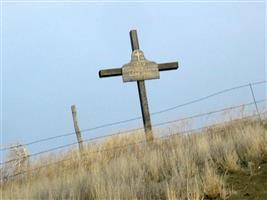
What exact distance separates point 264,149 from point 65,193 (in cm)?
299

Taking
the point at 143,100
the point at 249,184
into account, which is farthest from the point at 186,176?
the point at 143,100

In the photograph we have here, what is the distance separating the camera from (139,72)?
12625mm

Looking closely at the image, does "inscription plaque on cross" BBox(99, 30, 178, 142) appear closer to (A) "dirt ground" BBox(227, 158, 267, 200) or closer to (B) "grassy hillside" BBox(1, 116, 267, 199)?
(B) "grassy hillside" BBox(1, 116, 267, 199)

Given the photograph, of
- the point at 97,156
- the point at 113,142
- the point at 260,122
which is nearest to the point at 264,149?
the point at 260,122

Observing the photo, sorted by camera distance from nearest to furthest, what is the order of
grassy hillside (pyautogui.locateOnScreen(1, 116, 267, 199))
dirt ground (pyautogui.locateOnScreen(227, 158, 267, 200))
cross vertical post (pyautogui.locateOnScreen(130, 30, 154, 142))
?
dirt ground (pyautogui.locateOnScreen(227, 158, 267, 200)), grassy hillside (pyautogui.locateOnScreen(1, 116, 267, 199)), cross vertical post (pyautogui.locateOnScreen(130, 30, 154, 142))

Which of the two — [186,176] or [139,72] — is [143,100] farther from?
[186,176]

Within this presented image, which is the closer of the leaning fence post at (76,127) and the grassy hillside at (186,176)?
the grassy hillside at (186,176)

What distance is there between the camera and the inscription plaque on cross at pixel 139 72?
41.2 ft

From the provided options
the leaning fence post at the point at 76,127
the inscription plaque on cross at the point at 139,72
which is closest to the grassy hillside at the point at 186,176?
the inscription plaque on cross at the point at 139,72

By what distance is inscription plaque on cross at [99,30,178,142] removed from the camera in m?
12.6

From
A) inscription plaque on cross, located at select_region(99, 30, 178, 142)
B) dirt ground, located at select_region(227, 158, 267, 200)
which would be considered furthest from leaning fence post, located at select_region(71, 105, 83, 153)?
dirt ground, located at select_region(227, 158, 267, 200)

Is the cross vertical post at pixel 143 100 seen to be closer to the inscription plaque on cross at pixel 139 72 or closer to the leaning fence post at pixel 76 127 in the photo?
the inscription plaque on cross at pixel 139 72

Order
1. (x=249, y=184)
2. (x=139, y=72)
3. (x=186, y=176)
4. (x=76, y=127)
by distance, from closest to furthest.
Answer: (x=249, y=184) < (x=186, y=176) < (x=139, y=72) < (x=76, y=127)

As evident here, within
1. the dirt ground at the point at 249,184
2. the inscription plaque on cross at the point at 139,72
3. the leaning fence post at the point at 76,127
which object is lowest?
the dirt ground at the point at 249,184
